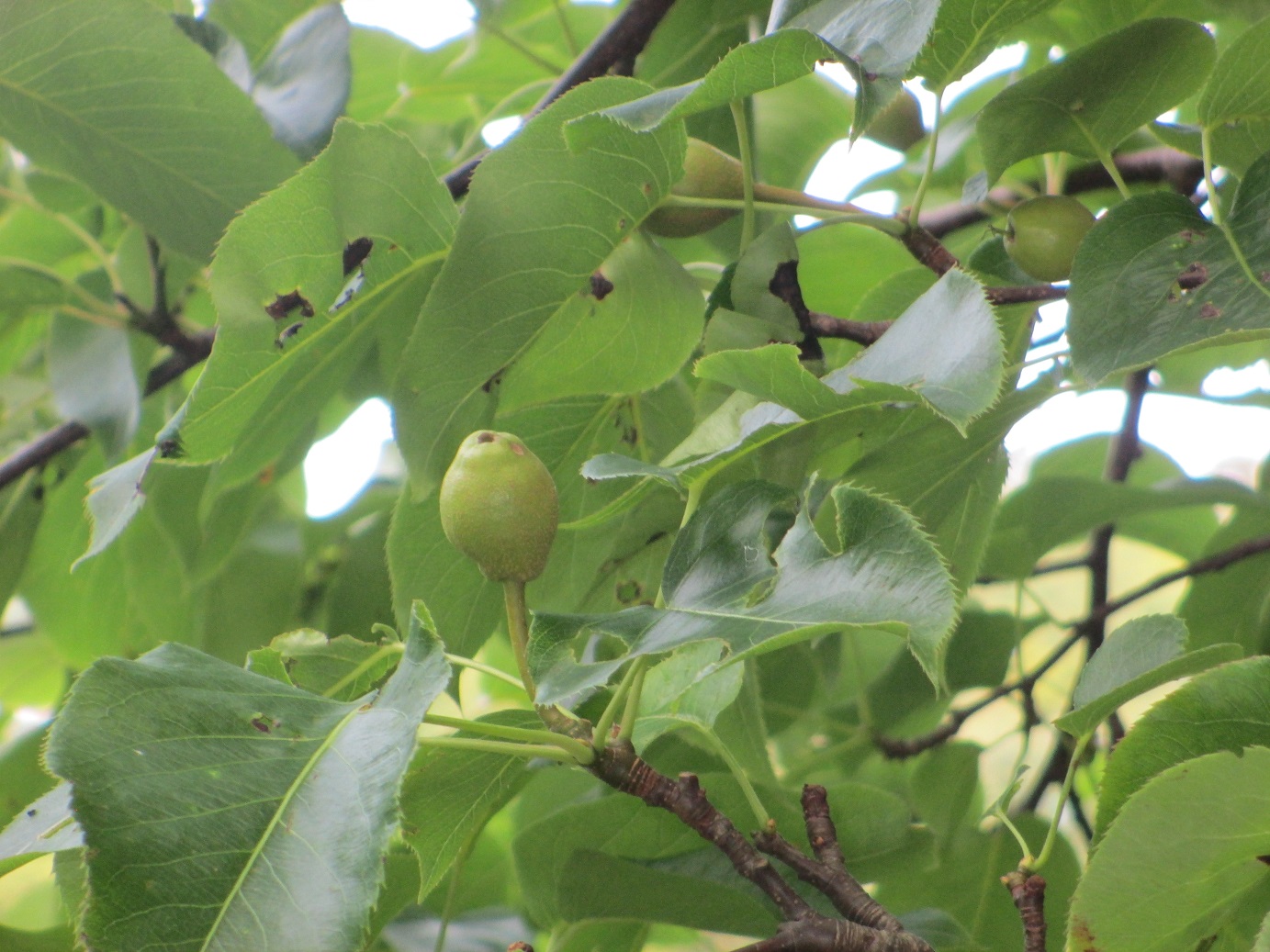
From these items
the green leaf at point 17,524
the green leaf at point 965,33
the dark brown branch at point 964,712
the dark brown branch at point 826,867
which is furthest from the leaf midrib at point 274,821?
the green leaf at point 17,524

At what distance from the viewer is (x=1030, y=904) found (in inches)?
22.0

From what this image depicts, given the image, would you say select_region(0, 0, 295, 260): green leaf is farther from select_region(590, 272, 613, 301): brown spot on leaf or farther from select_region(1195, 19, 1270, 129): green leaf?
select_region(1195, 19, 1270, 129): green leaf

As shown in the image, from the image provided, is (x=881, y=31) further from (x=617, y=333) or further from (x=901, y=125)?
(x=901, y=125)

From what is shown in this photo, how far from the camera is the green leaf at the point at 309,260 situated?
0.63 meters

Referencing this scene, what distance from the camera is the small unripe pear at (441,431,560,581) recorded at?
0.58 m

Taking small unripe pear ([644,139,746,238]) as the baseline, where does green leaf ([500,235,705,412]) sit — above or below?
below

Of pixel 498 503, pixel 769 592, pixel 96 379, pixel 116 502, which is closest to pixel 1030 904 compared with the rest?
A: pixel 769 592

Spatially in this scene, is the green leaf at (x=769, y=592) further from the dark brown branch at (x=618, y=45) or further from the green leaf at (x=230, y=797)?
the dark brown branch at (x=618, y=45)

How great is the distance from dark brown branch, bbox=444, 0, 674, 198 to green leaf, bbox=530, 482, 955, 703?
37 cm

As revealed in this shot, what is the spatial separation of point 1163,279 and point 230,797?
49 centimetres

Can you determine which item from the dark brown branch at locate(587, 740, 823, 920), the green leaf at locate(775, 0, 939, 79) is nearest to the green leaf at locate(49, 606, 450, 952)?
the dark brown branch at locate(587, 740, 823, 920)

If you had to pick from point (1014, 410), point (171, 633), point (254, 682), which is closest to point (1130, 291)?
point (1014, 410)

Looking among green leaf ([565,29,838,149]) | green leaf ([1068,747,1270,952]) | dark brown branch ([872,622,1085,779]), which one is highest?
green leaf ([565,29,838,149])

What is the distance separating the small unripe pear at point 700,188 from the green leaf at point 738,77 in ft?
0.44
